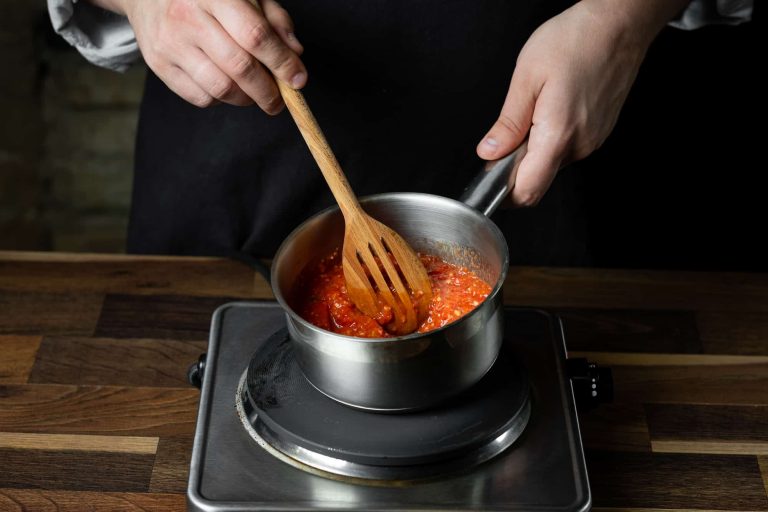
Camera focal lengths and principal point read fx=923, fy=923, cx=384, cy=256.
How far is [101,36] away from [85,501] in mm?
662

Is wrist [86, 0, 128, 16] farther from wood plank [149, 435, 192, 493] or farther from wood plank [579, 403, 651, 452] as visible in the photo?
wood plank [579, 403, 651, 452]

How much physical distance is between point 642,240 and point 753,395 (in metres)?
0.92

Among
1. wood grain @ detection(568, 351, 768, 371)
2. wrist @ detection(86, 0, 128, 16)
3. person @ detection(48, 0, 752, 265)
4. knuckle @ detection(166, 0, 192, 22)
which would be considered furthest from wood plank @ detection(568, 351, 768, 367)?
wrist @ detection(86, 0, 128, 16)

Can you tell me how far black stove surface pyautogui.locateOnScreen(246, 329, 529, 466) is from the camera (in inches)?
34.0

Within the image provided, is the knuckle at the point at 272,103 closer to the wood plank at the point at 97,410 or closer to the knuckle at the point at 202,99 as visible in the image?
the knuckle at the point at 202,99

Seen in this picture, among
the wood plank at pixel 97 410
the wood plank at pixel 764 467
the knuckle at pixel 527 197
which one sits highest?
the knuckle at pixel 527 197

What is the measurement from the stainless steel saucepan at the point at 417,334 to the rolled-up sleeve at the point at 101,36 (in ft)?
1.67

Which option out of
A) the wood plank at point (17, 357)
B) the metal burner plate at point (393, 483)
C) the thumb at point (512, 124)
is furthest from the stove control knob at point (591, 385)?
the wood plank at point (17, 357)

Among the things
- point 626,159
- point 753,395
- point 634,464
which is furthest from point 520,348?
point 626,159

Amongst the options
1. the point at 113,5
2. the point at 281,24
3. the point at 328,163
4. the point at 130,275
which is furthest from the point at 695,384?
the point at 113,5

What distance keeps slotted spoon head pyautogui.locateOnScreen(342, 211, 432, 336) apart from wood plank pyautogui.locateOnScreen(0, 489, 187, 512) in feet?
0.91

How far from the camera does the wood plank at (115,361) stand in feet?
3.53

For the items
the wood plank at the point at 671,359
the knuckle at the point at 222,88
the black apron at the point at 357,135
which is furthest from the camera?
the black apron at the point at 357,135

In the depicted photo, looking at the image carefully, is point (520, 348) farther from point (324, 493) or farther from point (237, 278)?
point (237, 278)
